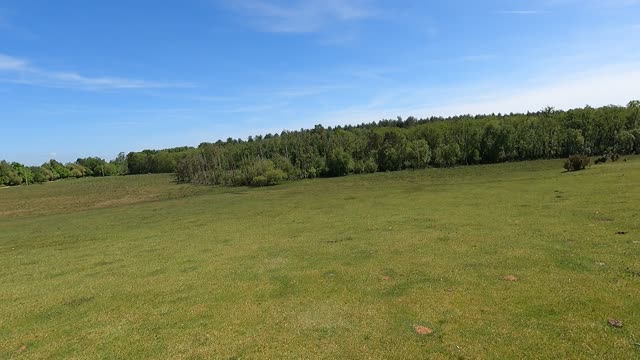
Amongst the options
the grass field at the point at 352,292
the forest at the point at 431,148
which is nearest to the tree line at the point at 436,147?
the forest at the point at 431,148

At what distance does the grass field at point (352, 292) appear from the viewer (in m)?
9.45

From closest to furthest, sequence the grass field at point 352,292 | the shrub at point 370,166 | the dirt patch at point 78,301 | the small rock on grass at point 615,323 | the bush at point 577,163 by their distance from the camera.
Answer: the small rock on grass at point 615,323, the grass field at point 352,292, the dirt patch at point 78,301, the bush at point 577,163, the shrub at point 370,166

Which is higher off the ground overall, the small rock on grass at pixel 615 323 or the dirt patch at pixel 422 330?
the small rock on grass at pixel 615 323

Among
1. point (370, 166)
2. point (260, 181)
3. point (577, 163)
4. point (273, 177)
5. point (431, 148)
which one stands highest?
point (431, 148)

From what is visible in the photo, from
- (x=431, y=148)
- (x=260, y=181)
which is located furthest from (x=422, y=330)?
(x=431, y=148)

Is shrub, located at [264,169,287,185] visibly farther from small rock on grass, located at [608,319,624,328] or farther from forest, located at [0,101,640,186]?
small rock on grass, located at [608,319,624,328]

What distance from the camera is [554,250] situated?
52.9ft

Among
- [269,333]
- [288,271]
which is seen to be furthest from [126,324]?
[288,271]

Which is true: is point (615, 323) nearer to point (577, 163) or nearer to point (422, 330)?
point (422, 330)

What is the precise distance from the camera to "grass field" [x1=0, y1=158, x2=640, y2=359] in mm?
9445

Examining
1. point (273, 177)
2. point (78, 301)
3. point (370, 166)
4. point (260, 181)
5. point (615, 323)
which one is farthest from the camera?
point (370, 166)

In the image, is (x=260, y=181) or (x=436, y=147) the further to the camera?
(x=436, y=147)

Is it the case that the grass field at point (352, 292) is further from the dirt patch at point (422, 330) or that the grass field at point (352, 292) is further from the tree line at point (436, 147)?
the tree line at point (436, 147)

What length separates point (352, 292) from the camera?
13.0 m
